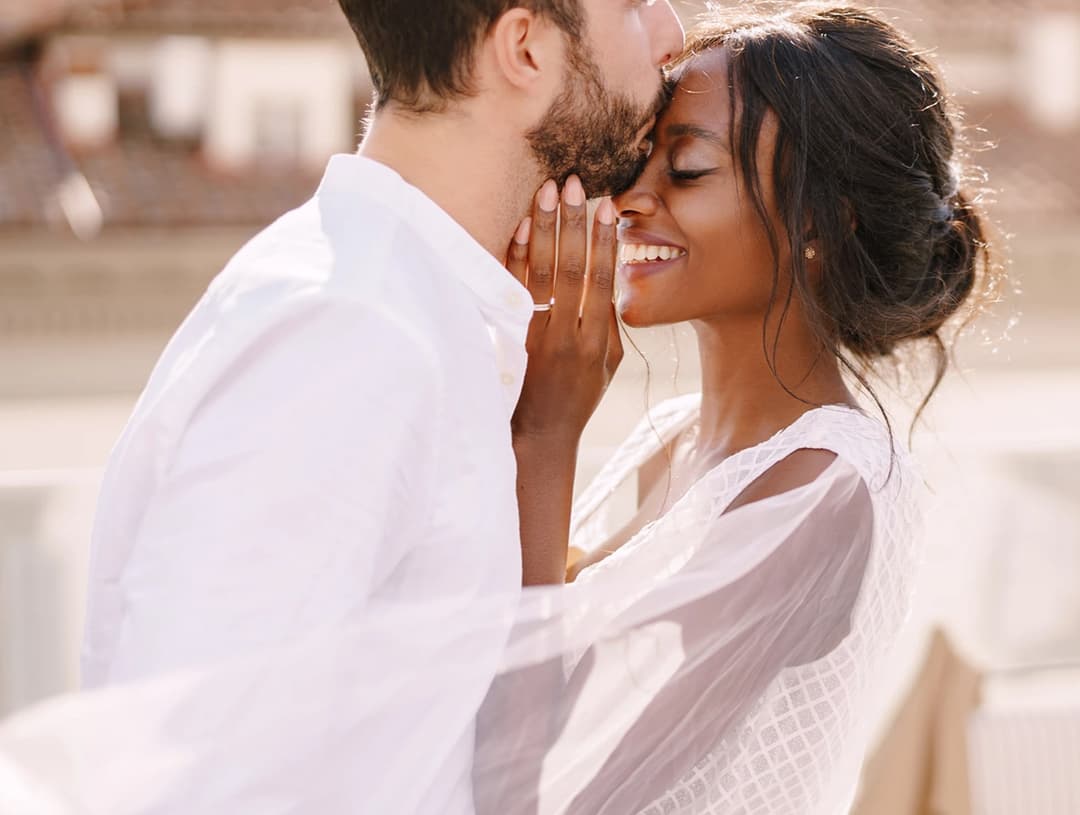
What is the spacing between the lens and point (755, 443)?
2094mm

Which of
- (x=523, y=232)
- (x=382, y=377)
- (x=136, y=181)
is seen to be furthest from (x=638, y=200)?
(x=136, y=181)

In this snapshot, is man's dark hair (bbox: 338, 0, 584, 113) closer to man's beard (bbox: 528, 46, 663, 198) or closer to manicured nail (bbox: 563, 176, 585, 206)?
man's beard (bbox: 528, 46, 663, 198)

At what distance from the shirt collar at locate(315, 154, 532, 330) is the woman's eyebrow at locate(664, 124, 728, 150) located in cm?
55

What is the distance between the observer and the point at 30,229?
1207 cm

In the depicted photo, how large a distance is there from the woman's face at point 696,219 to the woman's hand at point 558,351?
0.71 feet

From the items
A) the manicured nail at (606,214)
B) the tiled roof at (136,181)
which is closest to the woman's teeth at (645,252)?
the manicured nail at (606,214)

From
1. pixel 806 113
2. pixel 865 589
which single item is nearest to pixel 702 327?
pixel 806 113

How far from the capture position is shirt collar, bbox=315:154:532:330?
5.22 ft

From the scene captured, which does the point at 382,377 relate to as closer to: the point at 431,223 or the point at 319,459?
the point at 319,459

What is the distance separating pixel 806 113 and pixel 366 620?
1079 mm

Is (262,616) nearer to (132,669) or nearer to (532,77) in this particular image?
(132,669)

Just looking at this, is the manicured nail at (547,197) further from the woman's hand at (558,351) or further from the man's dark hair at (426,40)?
the man's dark hair at (426,40)

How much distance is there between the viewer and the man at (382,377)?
129cm

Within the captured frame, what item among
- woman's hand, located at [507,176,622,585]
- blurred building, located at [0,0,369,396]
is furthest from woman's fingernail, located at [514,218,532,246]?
blurred building, located at [0,0,369,396]
